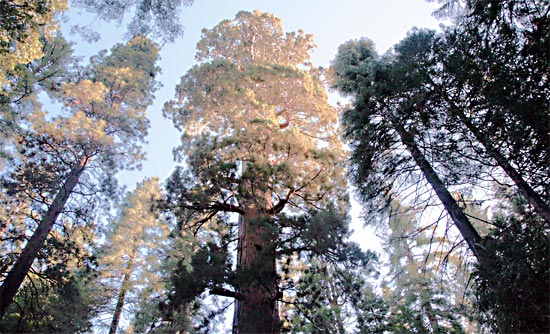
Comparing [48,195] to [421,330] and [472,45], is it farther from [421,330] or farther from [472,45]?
[421,330]

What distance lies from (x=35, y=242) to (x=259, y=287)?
234 inches

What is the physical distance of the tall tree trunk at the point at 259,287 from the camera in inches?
177

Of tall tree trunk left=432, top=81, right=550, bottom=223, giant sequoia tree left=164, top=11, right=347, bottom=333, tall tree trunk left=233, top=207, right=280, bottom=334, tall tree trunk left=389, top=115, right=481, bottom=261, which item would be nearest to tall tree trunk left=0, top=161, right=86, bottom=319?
giant sequoia tree left=164, top=11, right=347, bottom=333

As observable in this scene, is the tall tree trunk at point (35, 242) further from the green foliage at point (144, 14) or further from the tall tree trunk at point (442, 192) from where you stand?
the tall tree trunk at point (442, 192)

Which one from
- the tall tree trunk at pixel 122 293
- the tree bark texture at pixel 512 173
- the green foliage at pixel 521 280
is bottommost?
the green foliage at pixel 521 280

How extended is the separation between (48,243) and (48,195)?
5.13 ft

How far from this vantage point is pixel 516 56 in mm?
4551

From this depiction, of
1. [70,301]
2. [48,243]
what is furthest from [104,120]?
[70,301]

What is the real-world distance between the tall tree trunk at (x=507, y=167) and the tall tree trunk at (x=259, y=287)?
11.4ft

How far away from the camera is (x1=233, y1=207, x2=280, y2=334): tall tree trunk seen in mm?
4492

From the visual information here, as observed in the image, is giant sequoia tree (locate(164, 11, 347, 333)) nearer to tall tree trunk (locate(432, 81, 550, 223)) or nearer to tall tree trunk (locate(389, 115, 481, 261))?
tall tree trunk (locate(389, 115, 481, 261))

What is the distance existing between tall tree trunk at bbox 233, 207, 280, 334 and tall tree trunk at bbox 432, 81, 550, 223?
137 inches

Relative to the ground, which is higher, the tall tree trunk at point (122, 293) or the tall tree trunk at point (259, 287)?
the tall tree trunk at point (122, 293)

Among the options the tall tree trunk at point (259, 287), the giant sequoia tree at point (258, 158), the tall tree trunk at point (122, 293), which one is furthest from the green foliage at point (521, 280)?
the tall tree trunk at point (122, 293)
